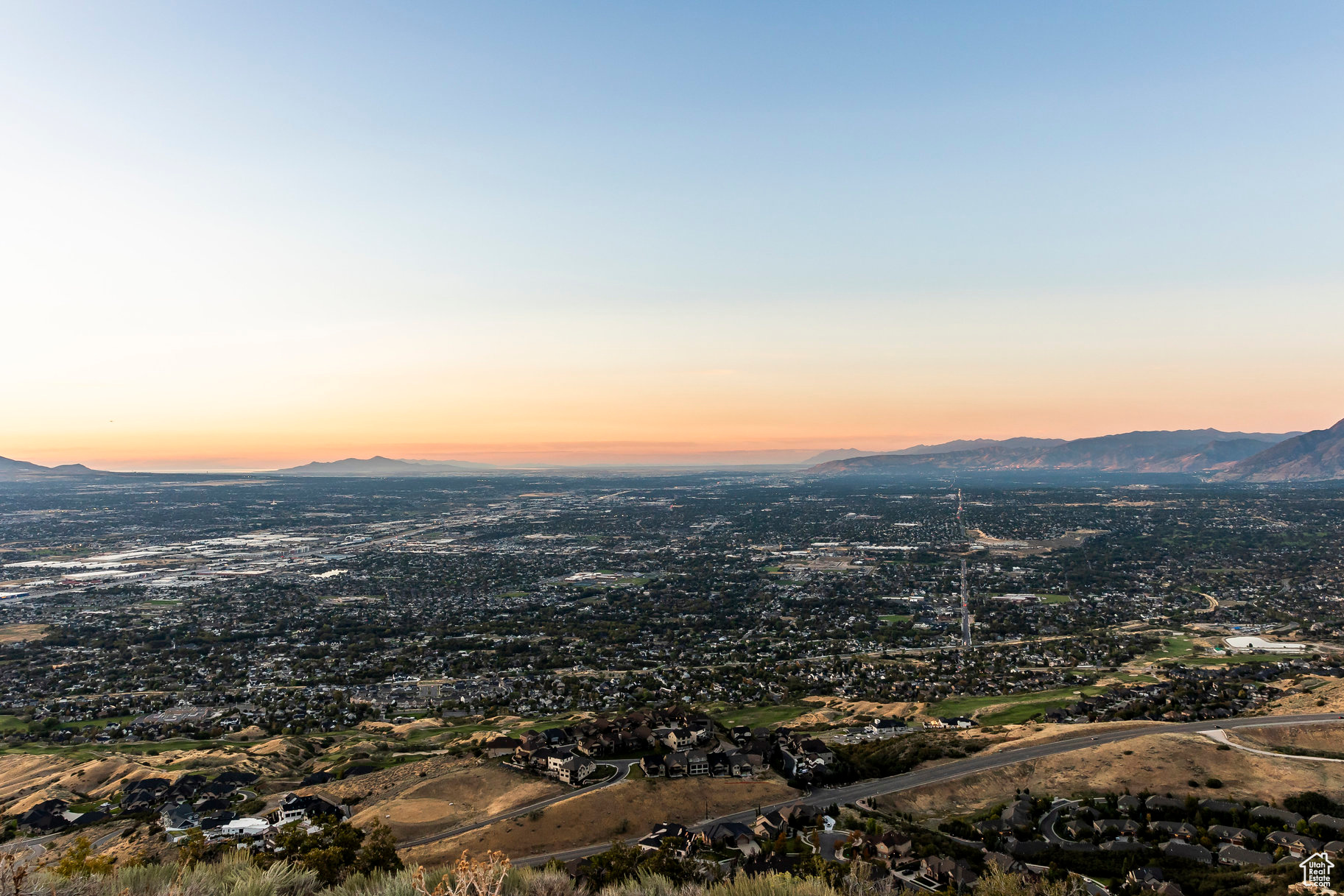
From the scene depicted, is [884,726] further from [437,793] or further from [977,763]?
[437,793]

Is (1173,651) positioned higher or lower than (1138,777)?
lower

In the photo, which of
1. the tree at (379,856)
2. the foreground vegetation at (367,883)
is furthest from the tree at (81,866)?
the tree at (379,856)

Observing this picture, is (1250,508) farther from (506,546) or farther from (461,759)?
(461,759)

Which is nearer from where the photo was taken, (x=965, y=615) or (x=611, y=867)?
(x=611, y=867)

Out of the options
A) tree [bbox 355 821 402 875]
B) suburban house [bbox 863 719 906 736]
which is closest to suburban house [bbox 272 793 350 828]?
tree [bbox 355 821 402 875]

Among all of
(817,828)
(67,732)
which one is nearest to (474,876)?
(817,828)

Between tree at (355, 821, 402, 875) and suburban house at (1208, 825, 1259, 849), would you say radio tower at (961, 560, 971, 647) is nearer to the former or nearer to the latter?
suburban house at (1208, 825, 1259, 849)

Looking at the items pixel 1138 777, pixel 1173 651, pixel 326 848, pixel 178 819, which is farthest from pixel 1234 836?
pixel 1173 651
